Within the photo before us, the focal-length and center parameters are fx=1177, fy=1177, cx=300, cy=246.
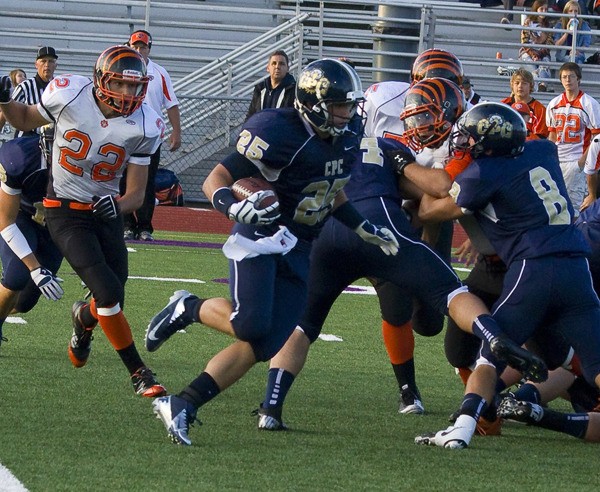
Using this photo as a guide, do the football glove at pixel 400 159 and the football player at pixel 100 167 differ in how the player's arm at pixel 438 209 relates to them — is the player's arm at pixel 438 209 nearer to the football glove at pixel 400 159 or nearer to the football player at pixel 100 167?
the football glove at pixel 400 159

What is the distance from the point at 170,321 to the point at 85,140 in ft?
3.37

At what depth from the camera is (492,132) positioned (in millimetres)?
4285

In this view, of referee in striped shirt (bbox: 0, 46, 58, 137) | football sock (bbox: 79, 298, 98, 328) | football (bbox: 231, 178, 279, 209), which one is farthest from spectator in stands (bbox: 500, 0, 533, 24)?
football (bbox: 231, 178, 279, 209)

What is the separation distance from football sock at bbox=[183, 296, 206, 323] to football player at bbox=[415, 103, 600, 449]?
37.1 inches

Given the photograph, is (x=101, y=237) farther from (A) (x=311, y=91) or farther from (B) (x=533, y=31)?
(B) (x=533, y=31)

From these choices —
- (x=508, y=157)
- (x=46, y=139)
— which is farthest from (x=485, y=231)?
(x=46, y=139)

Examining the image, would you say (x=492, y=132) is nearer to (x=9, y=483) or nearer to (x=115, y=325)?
(x=115, y=325)

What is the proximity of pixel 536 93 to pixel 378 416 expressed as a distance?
1153 centimetres

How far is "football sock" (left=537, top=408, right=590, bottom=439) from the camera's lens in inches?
A: 178

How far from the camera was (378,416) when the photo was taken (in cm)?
490

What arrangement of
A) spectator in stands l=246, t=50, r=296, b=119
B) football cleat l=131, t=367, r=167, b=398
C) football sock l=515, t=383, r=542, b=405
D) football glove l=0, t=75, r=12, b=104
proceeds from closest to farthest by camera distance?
football glove l=0, t=75, r=12, b=104 < football sock l=515, t=383, r=542, b=405 < football cleat l=131, t=367, r=167, b=398 < spectator in stands l=246, t=50, r=296, b=119

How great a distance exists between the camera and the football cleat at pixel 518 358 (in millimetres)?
4066

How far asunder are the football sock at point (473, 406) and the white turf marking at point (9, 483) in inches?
64.0

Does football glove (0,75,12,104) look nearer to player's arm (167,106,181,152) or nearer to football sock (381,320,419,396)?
football sock (381,320,419,396)
